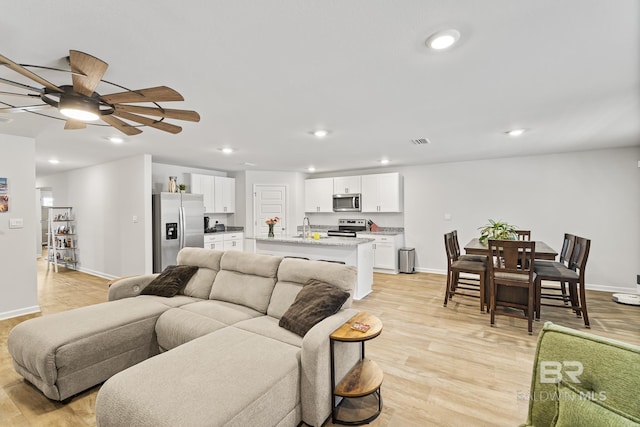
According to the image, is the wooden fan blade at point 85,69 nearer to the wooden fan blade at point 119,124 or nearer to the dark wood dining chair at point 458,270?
the wooden fan blade at point 119,124

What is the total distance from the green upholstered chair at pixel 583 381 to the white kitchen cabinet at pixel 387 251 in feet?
17.2

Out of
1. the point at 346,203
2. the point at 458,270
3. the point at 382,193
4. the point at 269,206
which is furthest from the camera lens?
the point at 269,206

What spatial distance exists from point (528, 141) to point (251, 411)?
492 centimetres

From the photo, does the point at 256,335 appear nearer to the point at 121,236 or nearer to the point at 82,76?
the point at 82,76

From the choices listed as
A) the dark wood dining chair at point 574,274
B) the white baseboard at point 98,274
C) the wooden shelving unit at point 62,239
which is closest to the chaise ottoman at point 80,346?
the white baseboard at point 98,274

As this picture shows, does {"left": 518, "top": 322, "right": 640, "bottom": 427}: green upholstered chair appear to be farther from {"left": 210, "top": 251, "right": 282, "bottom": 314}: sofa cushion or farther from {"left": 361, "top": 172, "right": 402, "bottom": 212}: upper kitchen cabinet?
{"left": 361, "top": 172, "right": 402, "bottom": 212}: upper kitchen cabinet

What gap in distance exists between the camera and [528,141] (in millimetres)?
4281

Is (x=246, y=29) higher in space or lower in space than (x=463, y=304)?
higher

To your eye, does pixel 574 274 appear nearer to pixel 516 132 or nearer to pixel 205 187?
pixel 516 132

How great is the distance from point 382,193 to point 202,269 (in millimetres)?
4529

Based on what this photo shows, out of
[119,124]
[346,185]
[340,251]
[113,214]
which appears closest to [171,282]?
[119,124]

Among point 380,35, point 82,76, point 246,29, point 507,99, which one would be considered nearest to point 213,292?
point 82,76

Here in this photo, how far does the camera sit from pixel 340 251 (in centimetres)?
461

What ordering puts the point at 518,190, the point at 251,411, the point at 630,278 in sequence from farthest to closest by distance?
the point at 518,190 < the point at 630,278 < the point at 251,411
